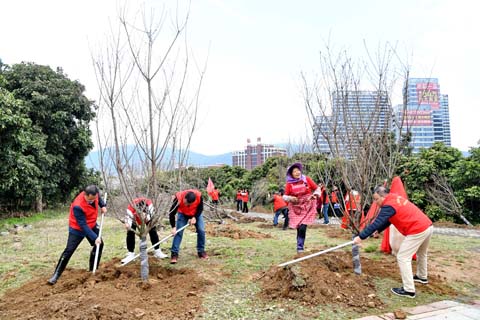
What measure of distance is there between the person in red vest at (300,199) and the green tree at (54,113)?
14949 mm

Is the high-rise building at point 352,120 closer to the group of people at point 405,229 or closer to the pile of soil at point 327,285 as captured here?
the group of people at point 405,229

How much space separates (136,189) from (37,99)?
1541 cm

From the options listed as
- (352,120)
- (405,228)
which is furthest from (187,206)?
(405,228)

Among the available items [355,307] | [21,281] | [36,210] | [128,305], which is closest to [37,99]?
[36,210]

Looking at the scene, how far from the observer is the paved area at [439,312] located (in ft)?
10.4

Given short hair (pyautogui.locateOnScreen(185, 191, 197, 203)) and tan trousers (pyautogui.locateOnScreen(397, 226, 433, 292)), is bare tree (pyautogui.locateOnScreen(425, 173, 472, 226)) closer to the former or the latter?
tan trousers (pyautogui.locateOnScreen(397, 226, 433, 292))

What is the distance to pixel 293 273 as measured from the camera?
3.79 m

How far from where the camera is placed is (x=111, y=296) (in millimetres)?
3582

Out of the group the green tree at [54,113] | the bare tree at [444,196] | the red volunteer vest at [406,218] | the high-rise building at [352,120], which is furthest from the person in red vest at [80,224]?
the green tree at [54,113]

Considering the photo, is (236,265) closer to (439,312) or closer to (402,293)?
(402,293)

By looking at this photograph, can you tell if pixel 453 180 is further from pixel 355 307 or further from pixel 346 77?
pixel 355 307

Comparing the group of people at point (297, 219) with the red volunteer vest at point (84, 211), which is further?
the red volunteer vest at point (84, 211)

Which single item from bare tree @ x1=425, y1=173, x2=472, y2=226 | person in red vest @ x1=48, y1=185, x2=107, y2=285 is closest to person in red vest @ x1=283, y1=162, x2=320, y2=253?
person in red vest @ x1=48, y1=185, x2=107, y2=285

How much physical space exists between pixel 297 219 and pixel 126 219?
2575 millimetres
